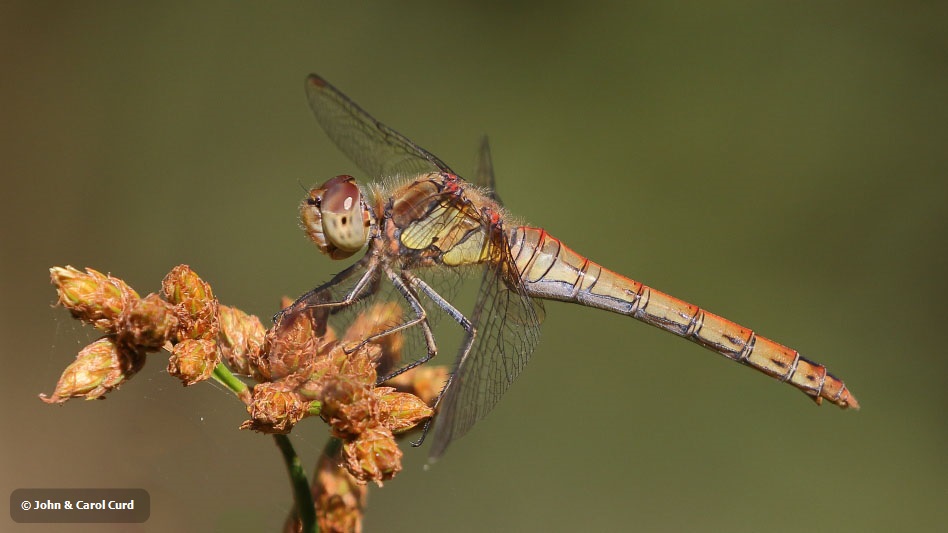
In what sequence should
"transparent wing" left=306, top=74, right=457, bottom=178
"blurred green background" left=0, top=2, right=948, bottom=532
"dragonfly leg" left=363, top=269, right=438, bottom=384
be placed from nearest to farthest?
1. "dragonfly leg" left=363, top=269, right=438, bottom=384
2. "transparent wing" left=306, top=74, right=457, bottom=178
3. "blurred green background" left=0, top=2, right=948, bottom=532

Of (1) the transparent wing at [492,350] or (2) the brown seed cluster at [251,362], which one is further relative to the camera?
(1) the transparent wing at [492,350]

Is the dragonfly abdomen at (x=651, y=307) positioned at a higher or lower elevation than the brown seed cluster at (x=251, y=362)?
higher

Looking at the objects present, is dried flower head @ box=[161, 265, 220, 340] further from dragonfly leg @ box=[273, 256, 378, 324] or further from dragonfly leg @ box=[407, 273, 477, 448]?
dragonfly leg @ box=[407, 273, 477, 448]

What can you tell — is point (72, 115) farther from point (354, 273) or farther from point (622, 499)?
point (622, 499)

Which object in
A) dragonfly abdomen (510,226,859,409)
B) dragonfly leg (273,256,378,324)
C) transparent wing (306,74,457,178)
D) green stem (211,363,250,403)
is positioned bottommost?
green stem (211,363,250,403)

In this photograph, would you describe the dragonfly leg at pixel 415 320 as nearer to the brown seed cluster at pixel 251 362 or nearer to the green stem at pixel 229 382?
the brown seed cluster at pixel 251 362

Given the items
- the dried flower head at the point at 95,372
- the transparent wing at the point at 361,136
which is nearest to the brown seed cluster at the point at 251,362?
the dried flower head at the point at 95,372

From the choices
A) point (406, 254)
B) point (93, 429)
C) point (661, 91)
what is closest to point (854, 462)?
point (661, 91)

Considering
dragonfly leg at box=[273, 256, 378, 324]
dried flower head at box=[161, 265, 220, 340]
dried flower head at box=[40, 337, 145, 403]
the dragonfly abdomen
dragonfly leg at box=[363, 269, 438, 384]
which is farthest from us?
the dragonfly abdomen

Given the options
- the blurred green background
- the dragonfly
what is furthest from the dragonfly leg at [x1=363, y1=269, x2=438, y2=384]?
the blurred green background
